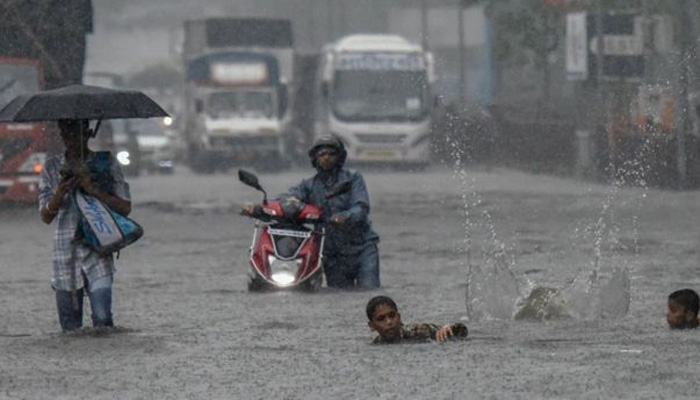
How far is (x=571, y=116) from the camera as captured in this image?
161ft

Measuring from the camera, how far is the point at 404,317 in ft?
43.6

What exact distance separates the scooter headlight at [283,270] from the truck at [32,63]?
13.3 metres

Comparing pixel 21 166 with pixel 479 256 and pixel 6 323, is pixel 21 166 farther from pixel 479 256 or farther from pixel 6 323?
pixel 6 323

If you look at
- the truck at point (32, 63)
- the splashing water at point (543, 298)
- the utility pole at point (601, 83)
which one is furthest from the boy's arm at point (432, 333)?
the utility pole at point (601, 83)

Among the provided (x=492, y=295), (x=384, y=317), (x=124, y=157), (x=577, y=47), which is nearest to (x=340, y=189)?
(x=492, y=295)

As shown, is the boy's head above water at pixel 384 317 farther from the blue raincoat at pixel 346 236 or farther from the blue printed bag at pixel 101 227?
the blue raincoat at pixel 346 236

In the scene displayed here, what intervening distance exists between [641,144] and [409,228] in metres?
13.5

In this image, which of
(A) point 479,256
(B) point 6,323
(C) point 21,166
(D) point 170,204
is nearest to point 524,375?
(B) point 6,323

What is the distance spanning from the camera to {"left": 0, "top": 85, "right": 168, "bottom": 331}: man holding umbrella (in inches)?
459

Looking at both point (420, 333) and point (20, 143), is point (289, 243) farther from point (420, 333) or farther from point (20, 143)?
point (20, 143)

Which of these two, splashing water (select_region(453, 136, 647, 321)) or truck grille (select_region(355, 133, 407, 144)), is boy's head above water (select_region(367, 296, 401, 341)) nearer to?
splashing water (select_region(453, 136, 647, 321))

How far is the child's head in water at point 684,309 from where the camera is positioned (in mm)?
11242

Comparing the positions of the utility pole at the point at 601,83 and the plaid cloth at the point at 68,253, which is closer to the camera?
the plaid cloth at the point at 68,253

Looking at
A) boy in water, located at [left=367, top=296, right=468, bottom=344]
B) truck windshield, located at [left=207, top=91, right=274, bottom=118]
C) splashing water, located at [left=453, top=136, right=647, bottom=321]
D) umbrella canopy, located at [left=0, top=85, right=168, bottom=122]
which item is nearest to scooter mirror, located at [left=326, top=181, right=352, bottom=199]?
splashing water, located at [left=453, top=136, right=647, bottom=321]
